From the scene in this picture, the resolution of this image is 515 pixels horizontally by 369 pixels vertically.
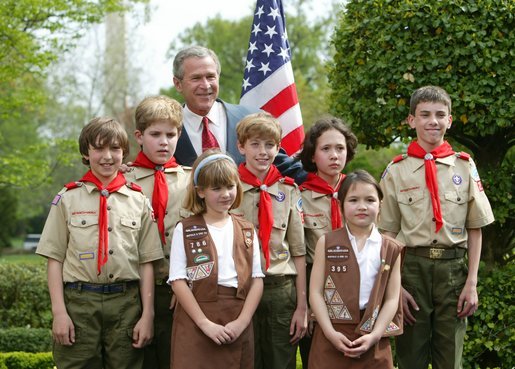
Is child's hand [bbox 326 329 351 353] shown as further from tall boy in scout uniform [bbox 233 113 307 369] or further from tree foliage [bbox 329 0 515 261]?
tree foliage [bbox 329 0 515 261]

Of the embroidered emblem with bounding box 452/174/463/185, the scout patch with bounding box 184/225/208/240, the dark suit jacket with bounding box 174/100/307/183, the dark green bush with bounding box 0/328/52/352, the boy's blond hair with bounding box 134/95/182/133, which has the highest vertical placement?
the boy's blond hair with bounding box 134/95/182/133

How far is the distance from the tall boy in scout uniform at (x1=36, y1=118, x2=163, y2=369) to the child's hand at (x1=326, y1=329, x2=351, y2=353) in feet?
3.48

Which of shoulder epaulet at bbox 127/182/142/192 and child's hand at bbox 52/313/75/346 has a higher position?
shoulder epaulet at bbox 127/182/142/192

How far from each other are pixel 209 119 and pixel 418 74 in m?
1.71

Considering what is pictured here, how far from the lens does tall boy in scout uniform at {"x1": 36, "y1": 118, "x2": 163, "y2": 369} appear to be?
4059mm

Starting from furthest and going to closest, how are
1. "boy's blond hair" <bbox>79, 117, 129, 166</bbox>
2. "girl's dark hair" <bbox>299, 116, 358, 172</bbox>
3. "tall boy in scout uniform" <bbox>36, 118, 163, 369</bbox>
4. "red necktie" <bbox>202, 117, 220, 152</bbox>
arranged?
"red necktie" <bbox>202, 117, 220, 152</bbox> < "girl's dark hair" <bbox>299, 116, 358, 172</bbox> < "boy's blond hair" <bbox>79, 117, 129, 166</bbox> < "tall boy in scout uniform" <bbox>36, 118, 163, 369</bbox>

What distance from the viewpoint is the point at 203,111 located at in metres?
4.84

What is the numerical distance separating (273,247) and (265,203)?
275mm

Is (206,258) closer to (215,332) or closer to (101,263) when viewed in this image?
(215,332)

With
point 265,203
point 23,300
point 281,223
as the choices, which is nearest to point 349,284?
point 281,223

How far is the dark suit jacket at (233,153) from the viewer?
4867 mm

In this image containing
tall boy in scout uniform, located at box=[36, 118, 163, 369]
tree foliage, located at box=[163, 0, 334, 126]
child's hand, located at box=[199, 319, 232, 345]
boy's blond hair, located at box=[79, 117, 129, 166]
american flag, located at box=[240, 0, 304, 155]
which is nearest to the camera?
child's hand, located at box=[199, 319, 232, 345]

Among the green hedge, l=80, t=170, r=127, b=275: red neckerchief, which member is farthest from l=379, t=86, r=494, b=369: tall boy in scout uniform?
the green hedge

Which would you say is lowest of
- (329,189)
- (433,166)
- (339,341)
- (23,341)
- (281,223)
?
(23,341)
